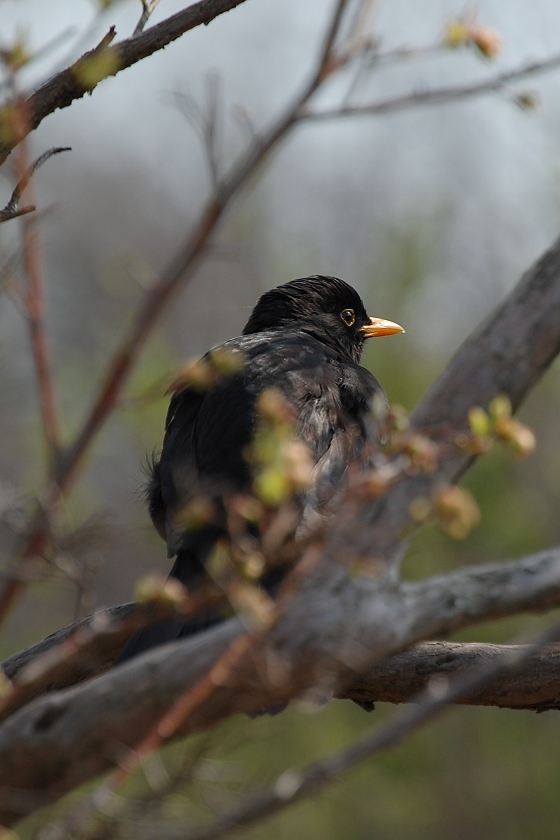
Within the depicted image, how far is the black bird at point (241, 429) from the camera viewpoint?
3766 mm

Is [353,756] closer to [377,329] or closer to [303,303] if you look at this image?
[303,303]

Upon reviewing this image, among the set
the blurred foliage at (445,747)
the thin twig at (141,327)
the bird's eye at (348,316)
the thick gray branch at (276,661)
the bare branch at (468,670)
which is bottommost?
the blurred foliage at (445,747)

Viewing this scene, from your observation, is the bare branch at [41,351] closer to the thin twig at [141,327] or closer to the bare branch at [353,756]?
the thin twig at [141,327]

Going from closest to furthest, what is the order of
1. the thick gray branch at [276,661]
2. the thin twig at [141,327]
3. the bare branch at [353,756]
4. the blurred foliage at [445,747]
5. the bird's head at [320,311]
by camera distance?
the thin twig at [141,327], the bare branch at [353,756], the thick gray branch at [276,661], the bird's head at [320,311], the blurred foliage at [445,747]

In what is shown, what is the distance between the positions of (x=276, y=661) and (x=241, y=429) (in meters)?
2.45

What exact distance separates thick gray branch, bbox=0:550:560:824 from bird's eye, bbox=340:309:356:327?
12.9 ft

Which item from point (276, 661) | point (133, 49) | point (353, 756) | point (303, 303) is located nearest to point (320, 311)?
point (303, 303)

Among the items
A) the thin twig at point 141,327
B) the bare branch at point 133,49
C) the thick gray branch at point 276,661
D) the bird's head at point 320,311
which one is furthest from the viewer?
the bird's head at point 320,311

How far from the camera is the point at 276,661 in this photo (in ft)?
5.65

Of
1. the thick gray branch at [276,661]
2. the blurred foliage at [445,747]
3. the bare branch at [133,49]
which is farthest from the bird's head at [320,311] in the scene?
the thick gray branch at [276,661]

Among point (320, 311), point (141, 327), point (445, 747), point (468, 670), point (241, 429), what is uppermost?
point (141, 327)

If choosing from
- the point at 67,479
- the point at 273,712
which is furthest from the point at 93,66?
the point at 273,712

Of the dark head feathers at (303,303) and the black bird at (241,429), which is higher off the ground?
the dark head feathers at (303,303)

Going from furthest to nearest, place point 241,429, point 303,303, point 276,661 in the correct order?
point 303,303 < point 241,429 < point 276,661
